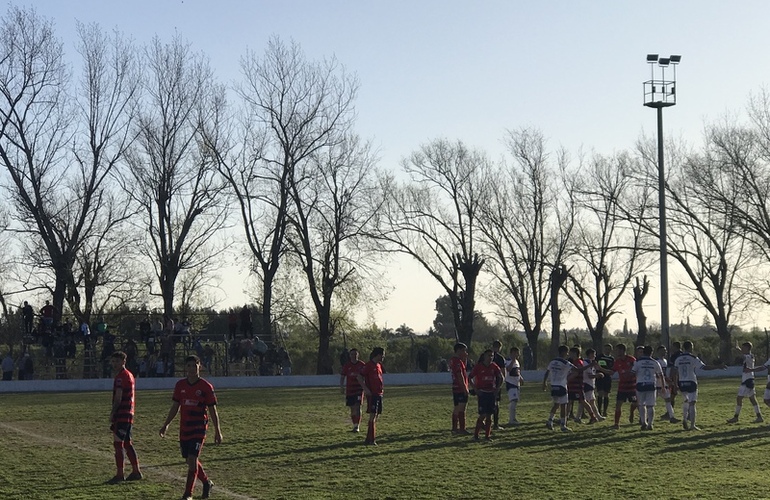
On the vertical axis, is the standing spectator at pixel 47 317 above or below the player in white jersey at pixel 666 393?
above

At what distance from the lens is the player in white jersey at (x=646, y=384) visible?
70.2 ft

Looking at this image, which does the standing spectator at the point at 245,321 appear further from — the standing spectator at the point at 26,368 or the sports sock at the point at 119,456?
the sports sock at the point at 119,456

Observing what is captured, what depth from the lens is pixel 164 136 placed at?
50781mm

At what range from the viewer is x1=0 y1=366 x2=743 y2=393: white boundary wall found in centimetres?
4259

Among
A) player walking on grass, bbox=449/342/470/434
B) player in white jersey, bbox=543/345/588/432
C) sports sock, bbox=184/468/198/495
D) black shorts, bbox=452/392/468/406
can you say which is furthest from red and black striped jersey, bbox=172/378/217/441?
player in white jersey, bbox=543/345/588/432

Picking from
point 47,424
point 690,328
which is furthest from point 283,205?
point 690,328

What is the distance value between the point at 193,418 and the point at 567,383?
11529 mm

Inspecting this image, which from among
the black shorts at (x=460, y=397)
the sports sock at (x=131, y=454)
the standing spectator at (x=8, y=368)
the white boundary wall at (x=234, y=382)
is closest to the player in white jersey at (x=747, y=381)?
Result: the black shorts at (x=460, y=397)

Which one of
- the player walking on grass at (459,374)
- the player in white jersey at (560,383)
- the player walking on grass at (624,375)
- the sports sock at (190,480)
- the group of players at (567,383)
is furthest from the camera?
the player walking on grass at (624,375)

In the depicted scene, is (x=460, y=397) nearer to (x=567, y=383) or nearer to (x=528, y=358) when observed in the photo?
(x=567, y=383)

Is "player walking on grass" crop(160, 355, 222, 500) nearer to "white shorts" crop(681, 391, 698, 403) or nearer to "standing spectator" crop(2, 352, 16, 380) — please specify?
"white shorts" crop(681, 391, 698, 403)

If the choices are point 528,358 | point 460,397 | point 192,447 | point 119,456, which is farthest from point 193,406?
point 528,358

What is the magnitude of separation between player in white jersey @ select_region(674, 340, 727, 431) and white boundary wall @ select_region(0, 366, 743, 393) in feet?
76.8

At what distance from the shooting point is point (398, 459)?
54.9ft
